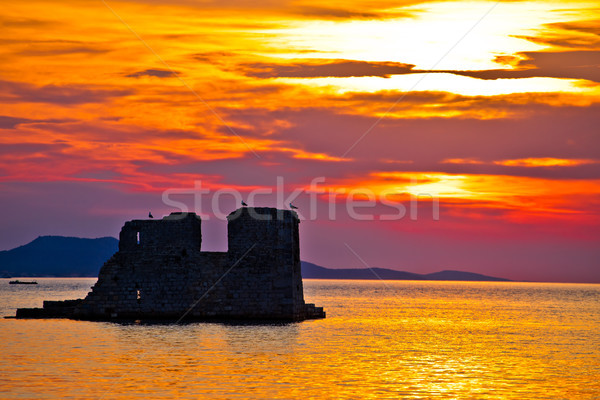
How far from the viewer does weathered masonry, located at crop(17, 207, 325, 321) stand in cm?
4144

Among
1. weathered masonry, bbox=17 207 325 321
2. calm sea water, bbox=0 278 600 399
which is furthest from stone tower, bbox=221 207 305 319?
calm sea water, bbox=0 278 600 399

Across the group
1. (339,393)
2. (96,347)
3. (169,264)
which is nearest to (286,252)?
Result: (169,264)

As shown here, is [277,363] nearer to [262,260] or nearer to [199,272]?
[262,260]

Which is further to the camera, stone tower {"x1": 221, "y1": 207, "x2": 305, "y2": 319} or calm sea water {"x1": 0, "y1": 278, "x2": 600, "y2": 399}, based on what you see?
stone tower {"x1": 221, "y1": 207, "x2": 305, "y2": 319}

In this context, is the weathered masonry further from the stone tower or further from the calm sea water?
the calm sea water

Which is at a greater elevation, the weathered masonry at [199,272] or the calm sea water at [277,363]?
the weathered masonry at [199,272]

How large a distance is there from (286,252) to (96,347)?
11669 mm

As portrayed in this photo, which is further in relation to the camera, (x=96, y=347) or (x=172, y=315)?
(x=172, y=315)

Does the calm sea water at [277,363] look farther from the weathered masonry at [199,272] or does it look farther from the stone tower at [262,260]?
the stone tower at [262,260]

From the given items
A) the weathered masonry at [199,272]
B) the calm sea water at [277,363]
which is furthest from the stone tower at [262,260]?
the calm sea water at [277,363]

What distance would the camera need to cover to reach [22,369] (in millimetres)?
28062

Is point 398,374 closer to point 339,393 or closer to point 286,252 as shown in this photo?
point 339,393

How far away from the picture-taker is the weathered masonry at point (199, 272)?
41.4m

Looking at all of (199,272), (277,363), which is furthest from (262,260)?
(277,363)
